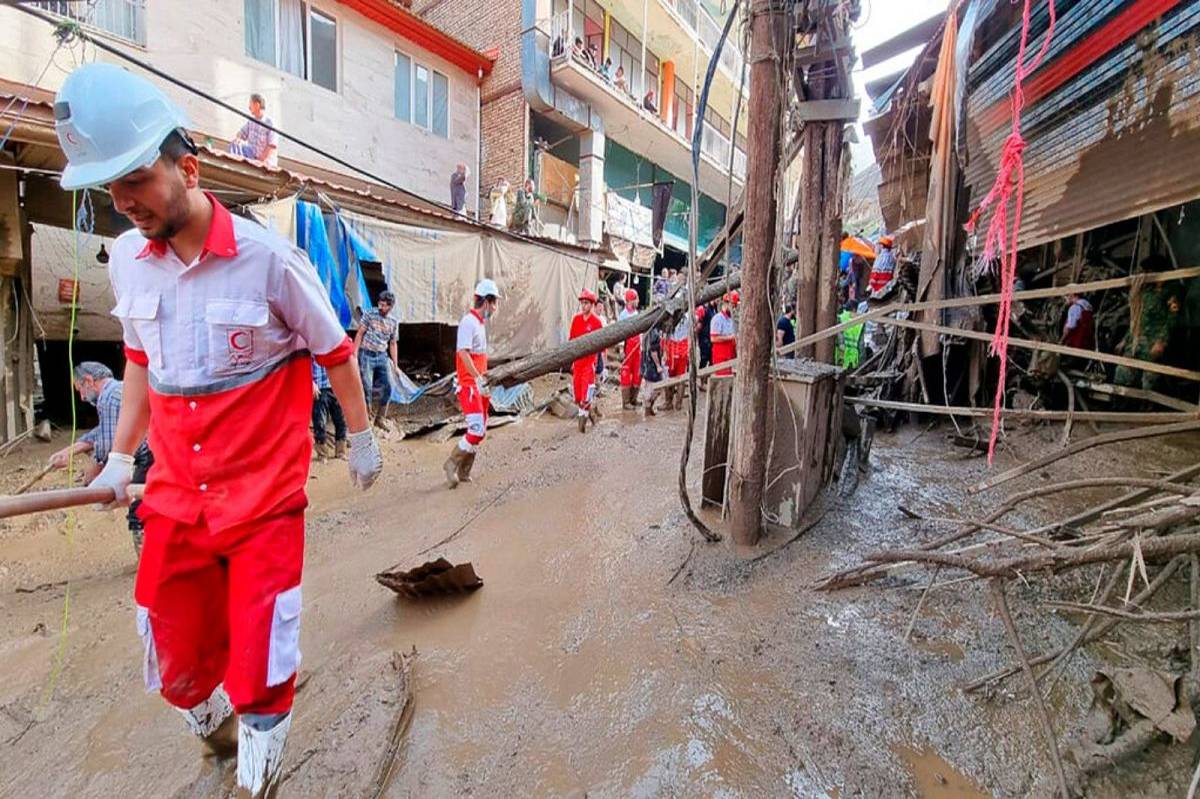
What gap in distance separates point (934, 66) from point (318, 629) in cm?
739

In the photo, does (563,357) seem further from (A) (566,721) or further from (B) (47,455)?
(B) (47,455)

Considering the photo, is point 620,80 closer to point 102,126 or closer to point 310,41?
point 310,41

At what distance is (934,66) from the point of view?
5609mm

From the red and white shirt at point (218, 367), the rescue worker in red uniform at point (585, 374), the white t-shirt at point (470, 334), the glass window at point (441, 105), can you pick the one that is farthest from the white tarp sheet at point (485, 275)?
the red and white shirt at point (218, 367)

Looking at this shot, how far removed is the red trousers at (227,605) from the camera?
1601 millimetres

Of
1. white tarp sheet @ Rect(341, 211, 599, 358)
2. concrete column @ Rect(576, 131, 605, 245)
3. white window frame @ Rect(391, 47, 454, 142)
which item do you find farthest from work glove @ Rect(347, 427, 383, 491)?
concrete column @ Rect(576, 131, 605, 245)

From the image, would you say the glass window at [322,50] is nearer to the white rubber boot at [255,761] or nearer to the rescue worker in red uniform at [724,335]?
the rescue worker in red uniform at [724,335]

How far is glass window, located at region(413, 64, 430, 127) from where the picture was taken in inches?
444

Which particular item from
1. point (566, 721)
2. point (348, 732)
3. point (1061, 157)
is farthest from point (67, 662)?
point (1061, 157)

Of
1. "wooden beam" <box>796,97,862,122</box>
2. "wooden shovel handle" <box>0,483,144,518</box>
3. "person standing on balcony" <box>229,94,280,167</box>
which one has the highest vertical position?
"person standing on balcony" <box>229,94,280,167</box>

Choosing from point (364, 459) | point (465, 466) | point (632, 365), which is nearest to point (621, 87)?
point (632, 365)

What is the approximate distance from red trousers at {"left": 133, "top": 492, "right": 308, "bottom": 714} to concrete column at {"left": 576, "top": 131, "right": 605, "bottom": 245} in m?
12.7

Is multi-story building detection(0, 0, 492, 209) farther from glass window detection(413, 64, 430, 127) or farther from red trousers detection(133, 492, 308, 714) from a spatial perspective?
red trousers detection(133, 492, 308, 714)

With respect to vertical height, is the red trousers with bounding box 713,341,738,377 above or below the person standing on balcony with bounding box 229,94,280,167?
below
